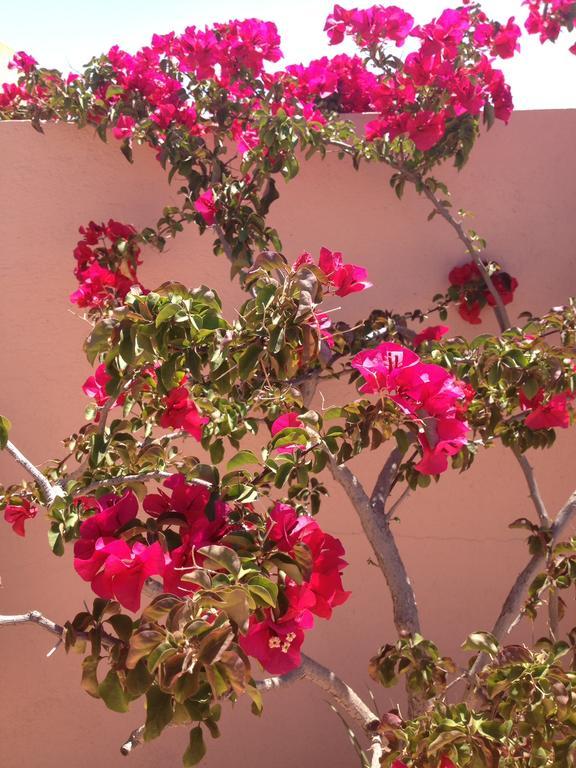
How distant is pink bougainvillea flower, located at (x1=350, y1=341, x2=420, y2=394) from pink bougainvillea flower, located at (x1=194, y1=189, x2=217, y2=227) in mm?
985

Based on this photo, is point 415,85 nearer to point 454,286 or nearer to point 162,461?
point 454,286

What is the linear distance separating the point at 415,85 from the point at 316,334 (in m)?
1.19

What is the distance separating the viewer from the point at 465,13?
1864 millimetres

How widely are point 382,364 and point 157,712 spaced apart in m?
0.46

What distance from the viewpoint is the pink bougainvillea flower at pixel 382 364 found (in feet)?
2.94

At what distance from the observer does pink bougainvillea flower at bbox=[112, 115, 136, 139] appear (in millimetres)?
1986

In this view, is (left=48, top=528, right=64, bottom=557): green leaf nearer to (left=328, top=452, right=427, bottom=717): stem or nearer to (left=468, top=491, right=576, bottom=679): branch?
(left=328, top=452, right=427, bottom=717): stem

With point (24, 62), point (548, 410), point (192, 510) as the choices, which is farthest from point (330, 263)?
point (24, 62)

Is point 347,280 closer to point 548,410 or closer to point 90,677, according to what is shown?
point 548,410

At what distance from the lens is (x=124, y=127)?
200 centimetres

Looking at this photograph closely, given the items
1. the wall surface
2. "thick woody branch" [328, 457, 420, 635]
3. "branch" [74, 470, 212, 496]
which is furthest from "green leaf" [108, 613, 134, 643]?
the wall surface

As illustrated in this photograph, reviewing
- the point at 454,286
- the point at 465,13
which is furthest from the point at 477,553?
the point at 465,13

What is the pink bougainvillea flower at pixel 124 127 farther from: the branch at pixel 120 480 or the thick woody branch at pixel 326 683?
the thick woody branch at pixel 326 683

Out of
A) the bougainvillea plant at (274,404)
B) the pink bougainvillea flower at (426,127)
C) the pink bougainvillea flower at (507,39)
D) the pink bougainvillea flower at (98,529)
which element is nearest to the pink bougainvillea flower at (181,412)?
the bougainvillea plant at (274,404)
